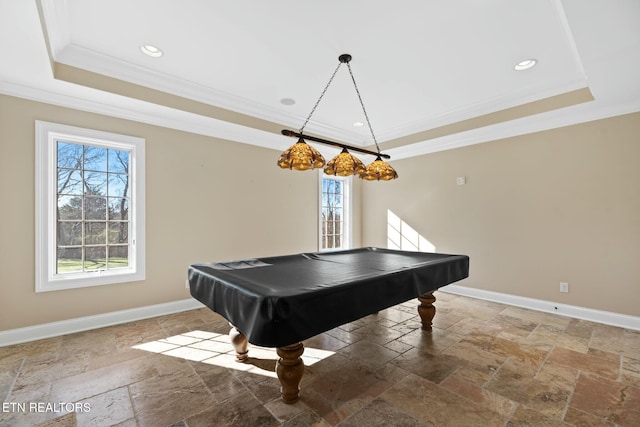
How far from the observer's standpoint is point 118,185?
3.51 metres

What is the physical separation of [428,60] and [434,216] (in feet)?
8.83

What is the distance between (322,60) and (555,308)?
13.7 feet

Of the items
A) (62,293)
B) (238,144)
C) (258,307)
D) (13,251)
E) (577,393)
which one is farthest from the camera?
(238,144)

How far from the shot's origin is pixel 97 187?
11.1 feet

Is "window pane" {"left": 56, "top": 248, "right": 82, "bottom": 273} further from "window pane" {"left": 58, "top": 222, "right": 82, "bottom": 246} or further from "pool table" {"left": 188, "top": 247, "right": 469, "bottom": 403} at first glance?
"pool table" {"left": 188, "top": 247, "right": 469, "bottom": 403}

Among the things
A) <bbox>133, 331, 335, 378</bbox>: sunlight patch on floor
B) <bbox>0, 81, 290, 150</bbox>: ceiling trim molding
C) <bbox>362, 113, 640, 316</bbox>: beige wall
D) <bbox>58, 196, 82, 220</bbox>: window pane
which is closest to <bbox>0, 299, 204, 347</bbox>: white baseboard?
<bbox>133, 331, 335, 378</bbox>: sunlight patch on floor

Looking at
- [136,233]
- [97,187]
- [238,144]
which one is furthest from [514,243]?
[97,187]

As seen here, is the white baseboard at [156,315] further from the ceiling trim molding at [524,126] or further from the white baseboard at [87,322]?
the ceiling trim molding at [524,126]

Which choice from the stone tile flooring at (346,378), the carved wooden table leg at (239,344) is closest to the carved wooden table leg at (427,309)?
the stone tile flooring at (346,378)

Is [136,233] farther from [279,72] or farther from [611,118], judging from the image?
[611,118]

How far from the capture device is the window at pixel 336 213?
227 inches

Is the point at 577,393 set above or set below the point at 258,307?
below

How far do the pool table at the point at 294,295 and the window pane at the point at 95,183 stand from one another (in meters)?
2.01

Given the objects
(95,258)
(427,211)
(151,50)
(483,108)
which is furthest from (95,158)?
(483,108)
